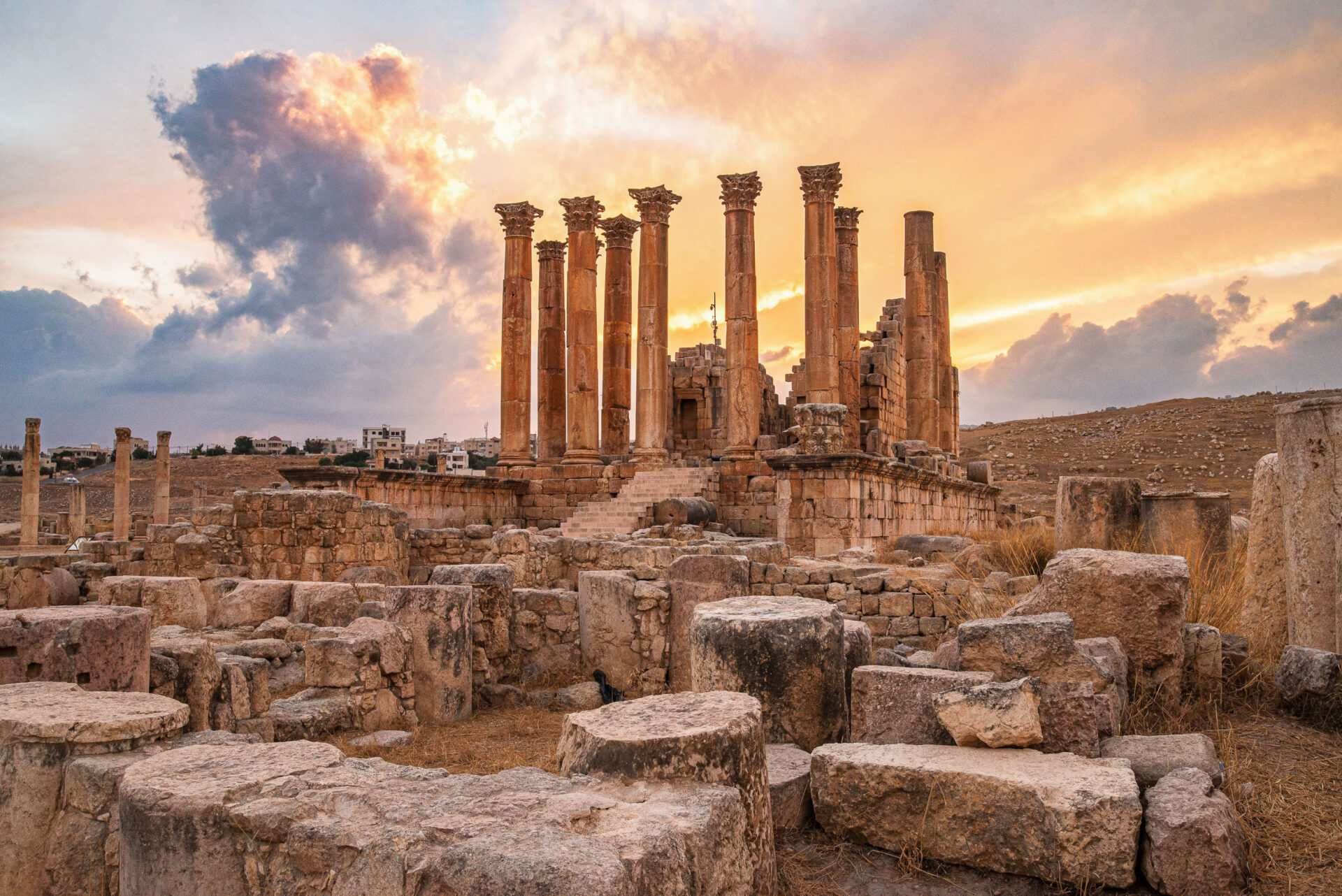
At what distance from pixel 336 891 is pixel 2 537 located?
32.6m

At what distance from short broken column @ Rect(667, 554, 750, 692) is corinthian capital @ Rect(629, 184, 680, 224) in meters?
16.0

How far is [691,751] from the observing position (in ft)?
11.0

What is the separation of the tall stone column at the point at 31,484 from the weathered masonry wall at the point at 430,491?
14.8 metres

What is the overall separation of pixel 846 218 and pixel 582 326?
7.68 m

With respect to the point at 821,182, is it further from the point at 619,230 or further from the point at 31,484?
the point at 31,484

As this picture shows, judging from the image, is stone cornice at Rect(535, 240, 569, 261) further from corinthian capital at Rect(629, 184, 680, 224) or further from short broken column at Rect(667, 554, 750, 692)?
short broken column at Rect(667, 554, 750, 692)

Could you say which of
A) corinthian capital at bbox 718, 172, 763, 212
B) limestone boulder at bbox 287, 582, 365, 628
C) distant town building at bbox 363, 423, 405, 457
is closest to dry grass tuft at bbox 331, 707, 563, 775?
limestone boulder at bbox 287, 582, 365, 628

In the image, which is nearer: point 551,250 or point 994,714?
point 994,714

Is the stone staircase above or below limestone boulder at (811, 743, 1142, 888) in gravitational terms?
above

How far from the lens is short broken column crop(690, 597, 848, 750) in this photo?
478 centimetres

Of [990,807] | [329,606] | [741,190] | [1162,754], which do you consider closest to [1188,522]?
[1162,754]

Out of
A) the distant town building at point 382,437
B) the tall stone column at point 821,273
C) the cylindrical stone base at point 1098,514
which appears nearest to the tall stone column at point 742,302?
the tall stone column at point 821,273

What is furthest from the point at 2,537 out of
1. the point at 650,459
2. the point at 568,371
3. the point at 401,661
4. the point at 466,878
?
the point at 466,878

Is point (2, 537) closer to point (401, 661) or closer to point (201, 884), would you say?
point (401, 661)
